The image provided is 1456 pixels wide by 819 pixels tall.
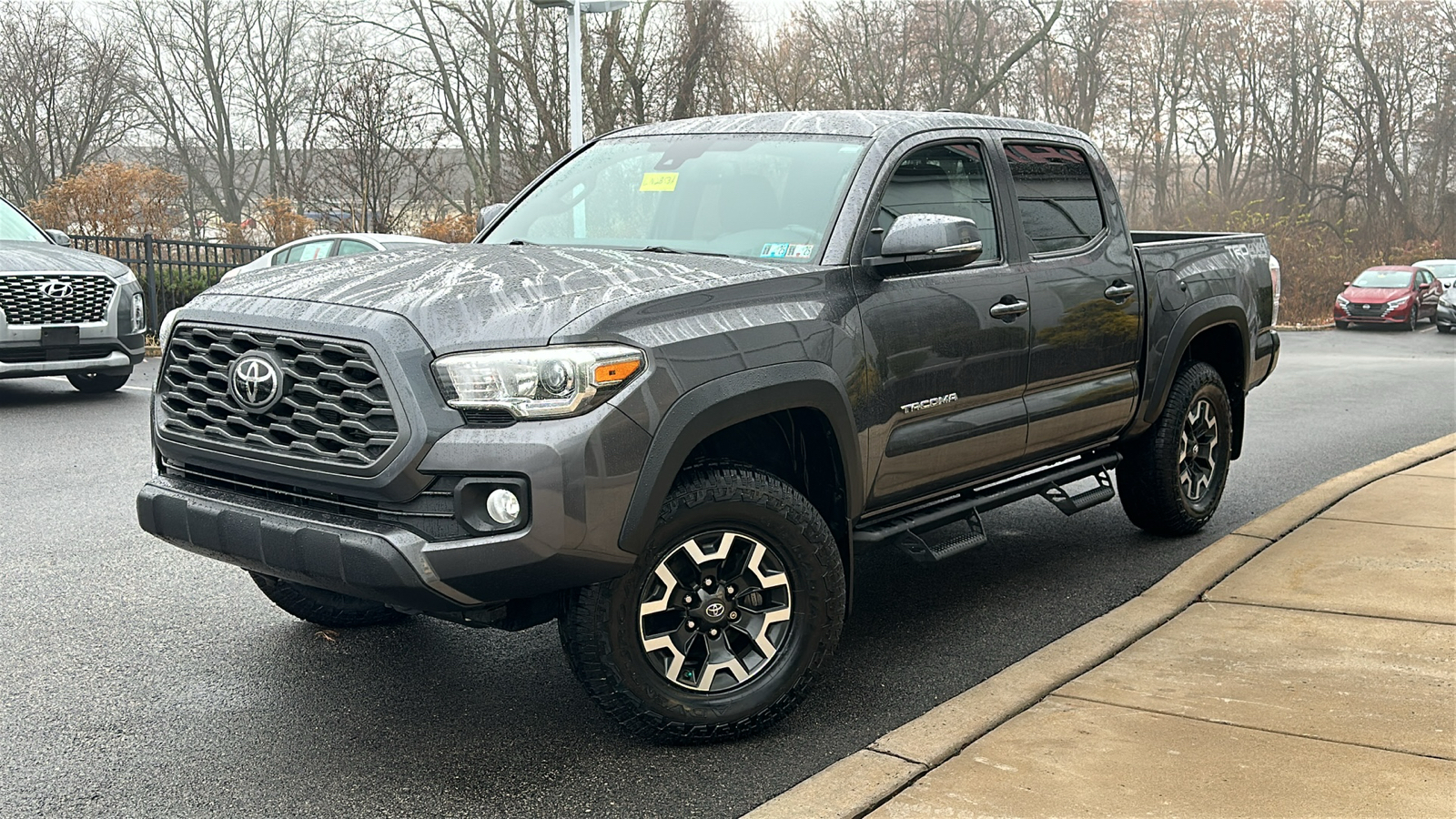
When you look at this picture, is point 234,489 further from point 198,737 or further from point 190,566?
point 190,566

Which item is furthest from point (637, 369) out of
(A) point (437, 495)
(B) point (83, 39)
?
(B) point (83, 39)

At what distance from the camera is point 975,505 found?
5188 millimetres

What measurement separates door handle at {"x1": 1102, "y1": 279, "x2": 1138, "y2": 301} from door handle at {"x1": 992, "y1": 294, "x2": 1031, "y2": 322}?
72 cm

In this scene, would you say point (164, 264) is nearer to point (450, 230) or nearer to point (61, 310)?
point (450, 230)

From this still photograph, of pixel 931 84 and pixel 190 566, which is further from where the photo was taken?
pixel 931 84

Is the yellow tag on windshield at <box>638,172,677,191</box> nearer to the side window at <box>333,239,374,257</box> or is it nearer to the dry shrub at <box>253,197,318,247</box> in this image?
the side window at <box>333,239,374,257</box>

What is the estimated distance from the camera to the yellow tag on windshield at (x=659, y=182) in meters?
5.16

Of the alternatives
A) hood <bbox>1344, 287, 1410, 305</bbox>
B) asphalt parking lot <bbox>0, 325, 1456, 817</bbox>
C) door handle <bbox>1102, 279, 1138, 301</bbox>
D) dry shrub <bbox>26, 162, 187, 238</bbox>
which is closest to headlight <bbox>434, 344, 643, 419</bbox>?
asphalt parking lot <bbox>0, 325, 1456, 817</bbox>

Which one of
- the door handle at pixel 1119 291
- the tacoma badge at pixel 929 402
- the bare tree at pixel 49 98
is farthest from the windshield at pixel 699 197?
the bare tree at pixel 49 98

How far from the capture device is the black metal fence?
1889cm

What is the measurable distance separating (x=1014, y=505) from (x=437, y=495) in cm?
496

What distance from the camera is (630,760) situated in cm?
391

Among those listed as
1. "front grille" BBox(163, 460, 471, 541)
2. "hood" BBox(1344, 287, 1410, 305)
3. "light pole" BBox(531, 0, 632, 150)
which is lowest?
"front grille" BBox(163, 460, 471, 541)

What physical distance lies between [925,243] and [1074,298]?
1424 millimetres
